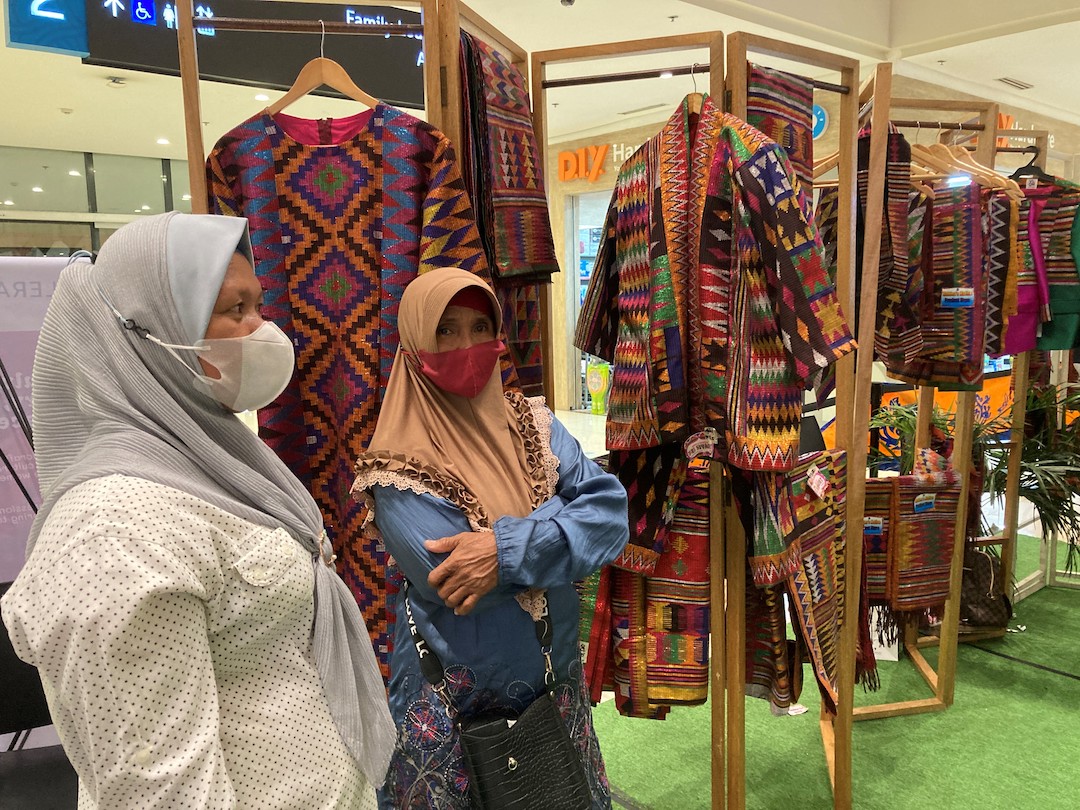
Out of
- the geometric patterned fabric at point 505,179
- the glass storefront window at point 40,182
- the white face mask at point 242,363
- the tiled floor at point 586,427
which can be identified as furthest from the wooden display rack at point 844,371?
the tiled floor at point 586,427

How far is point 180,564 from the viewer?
91 cm

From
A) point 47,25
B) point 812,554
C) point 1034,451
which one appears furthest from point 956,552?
point 47,25

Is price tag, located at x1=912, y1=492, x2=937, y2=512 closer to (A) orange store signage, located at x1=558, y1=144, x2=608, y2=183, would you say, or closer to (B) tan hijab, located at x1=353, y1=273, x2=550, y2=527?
(B) tan hijab, located at x1=353, y1=273, x2=550, y2=527

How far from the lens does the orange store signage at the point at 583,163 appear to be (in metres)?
6.93

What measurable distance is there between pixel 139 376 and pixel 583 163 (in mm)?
6479

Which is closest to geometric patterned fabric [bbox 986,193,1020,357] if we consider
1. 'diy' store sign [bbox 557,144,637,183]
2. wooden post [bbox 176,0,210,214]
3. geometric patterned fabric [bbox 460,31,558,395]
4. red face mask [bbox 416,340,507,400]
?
geometric patterned fabric [bbox 460,31,558,395]

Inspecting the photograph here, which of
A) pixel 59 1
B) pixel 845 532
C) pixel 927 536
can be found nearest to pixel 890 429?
pixel 927 536

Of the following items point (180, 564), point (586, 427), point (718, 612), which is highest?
point (180, 564)

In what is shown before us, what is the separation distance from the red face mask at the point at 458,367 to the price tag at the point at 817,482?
1.11 metres

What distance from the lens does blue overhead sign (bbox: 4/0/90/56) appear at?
185 cm

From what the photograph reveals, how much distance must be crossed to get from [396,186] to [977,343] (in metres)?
2.18

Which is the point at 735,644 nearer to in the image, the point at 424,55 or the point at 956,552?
the point at 956,552

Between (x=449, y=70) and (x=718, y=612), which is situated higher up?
(x=449, y=70)

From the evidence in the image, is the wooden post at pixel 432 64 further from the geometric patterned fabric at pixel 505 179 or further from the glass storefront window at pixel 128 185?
the glass storefront window at pixel 128 185
